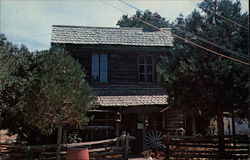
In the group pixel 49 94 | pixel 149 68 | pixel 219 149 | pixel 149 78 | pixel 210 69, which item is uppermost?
pixel 149 68

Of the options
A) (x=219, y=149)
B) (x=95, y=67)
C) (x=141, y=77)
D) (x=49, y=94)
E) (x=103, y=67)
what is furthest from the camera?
(x=141, y=77)

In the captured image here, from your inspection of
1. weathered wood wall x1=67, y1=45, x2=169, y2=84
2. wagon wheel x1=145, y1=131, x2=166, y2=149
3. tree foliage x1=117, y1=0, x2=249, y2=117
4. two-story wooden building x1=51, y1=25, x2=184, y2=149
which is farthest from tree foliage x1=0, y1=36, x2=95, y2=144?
wagon wheel x1=145, y1=131, x2=166, y2=149

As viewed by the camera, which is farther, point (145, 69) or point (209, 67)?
point (145, 69)

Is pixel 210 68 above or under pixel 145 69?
under

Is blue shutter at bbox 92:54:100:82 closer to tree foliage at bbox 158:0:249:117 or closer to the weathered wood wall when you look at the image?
the weathered wood wall

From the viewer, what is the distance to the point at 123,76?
54.0ft

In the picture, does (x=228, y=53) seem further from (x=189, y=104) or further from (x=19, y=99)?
(x=19, y=99)

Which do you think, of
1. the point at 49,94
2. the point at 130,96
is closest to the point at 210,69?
the point at 130,96

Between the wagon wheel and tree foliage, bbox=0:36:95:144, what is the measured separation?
19.8 feet

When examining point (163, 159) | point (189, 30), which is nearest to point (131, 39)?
point (189, 30)

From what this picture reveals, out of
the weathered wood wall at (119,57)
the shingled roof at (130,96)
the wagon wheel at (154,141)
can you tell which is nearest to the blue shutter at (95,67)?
the weathered wood wall at (119,57)

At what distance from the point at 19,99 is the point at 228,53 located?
28.0 feet

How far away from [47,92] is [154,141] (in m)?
8.35

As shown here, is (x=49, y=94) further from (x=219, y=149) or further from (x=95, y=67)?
(x=95, y=67)
